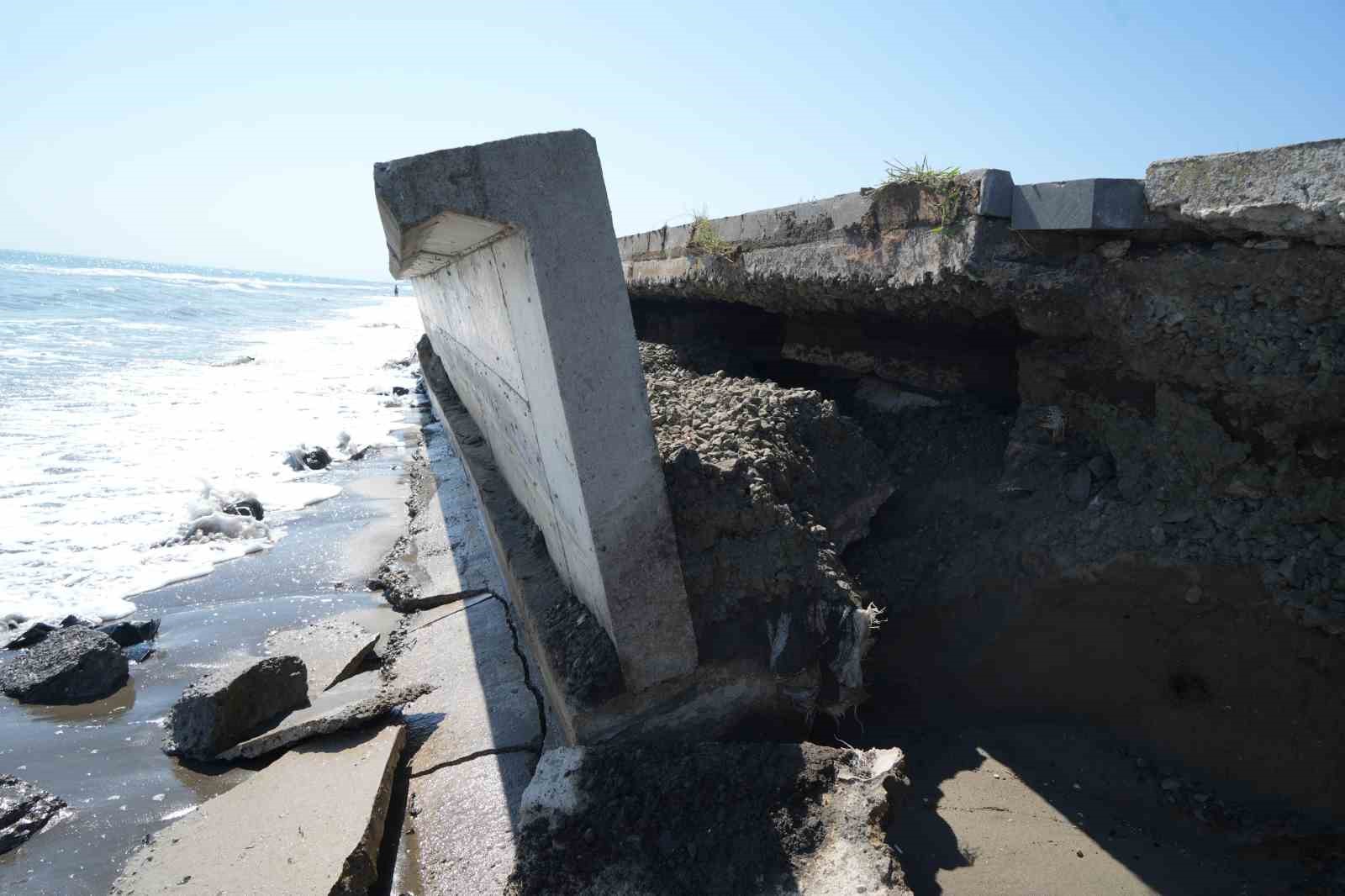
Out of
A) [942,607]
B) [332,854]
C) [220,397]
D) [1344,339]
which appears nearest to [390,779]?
[332,854]

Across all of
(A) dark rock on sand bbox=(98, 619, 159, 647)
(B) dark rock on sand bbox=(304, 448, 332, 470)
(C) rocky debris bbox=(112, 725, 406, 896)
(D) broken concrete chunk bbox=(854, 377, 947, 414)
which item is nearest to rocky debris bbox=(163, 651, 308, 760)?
(C) rocky debris bbox=(112, 725, 406, 896)

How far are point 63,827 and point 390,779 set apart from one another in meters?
1.44

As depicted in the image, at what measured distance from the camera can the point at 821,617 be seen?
2.73 metres

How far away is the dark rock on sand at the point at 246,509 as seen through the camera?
285 inches

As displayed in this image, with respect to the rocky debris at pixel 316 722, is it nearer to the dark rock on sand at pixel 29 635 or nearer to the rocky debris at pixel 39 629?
the rocky debris at pixel 39 629

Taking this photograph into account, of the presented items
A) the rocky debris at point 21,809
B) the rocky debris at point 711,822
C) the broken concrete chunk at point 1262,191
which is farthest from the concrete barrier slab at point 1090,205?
the rocky debris at point 21,809

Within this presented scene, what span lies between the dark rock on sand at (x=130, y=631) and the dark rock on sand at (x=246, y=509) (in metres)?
2.34

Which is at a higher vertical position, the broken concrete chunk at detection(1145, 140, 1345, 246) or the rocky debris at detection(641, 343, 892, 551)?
the broken concrete chunk at detection(1145, 140, 1345, 246)

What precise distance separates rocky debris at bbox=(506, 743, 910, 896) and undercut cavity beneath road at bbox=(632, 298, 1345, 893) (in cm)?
43

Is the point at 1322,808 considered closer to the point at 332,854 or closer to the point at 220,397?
the point at 332,854

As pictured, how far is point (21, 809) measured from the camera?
10.2 ft

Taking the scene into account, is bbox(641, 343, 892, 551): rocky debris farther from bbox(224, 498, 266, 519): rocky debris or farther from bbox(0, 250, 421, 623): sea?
bbox(224, 498, 266, 519): rocky debris

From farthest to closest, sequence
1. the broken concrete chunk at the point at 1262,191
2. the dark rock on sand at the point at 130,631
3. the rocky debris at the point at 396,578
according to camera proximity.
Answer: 1. the rocky debris at the point at 396,578
2. the dark rock on sand at the point at 130,631
3. the broken concrete chunk at the point at 1262,191

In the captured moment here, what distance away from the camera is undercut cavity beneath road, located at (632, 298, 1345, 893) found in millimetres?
2432
